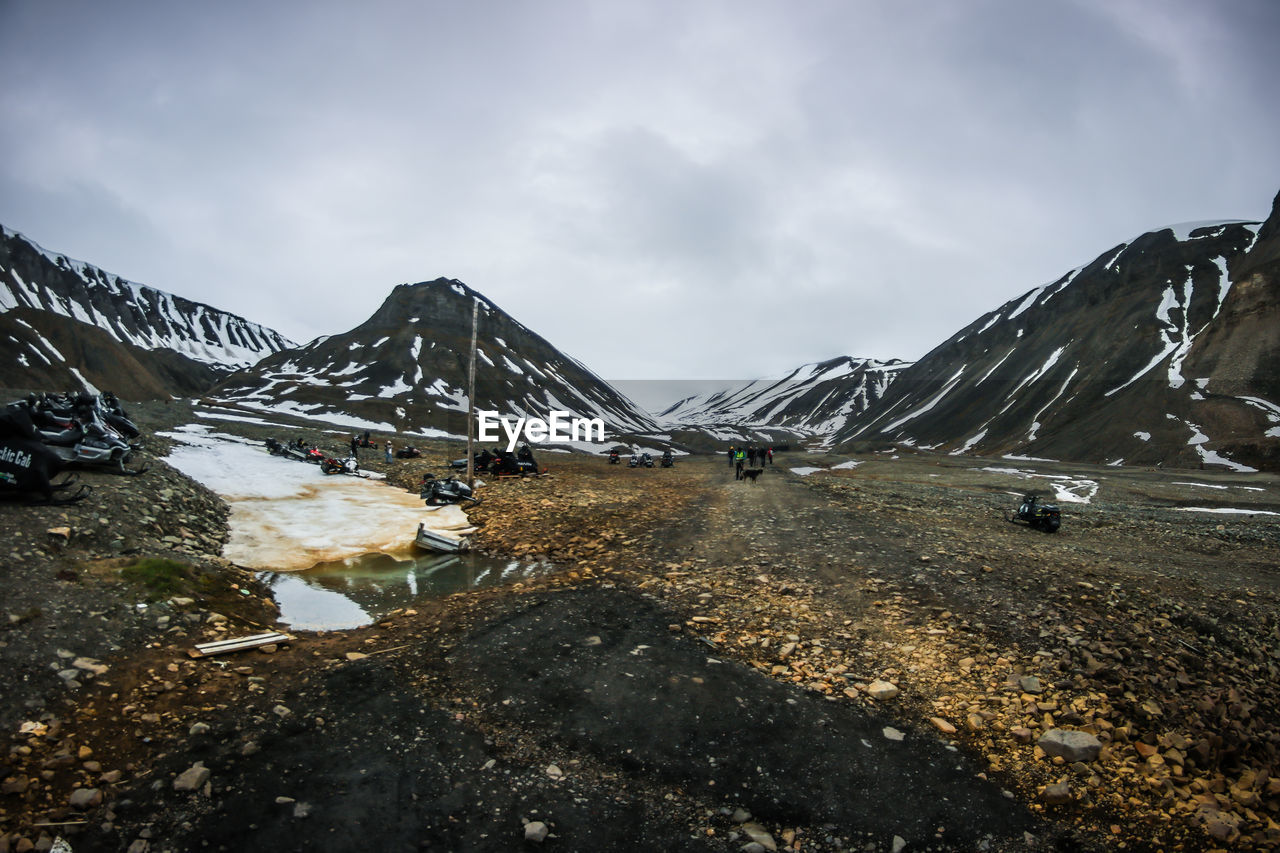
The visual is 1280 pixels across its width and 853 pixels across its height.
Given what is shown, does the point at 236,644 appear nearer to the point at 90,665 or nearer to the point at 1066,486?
the point at 90,665

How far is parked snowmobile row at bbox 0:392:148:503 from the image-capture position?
31.3 ft

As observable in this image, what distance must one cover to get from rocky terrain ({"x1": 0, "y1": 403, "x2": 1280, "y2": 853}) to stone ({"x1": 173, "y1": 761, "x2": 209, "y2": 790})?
0.03 m

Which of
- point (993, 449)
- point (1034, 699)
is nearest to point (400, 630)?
point (1034, 699)

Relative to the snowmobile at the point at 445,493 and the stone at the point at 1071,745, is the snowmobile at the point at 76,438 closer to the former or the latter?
the snowmobile at the point at 445,493

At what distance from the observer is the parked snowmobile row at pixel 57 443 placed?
376 inches

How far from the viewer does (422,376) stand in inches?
4466

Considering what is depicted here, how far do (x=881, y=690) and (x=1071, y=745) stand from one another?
180cm

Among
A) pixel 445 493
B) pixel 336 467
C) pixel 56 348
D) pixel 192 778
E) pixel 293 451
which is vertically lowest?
pixel 192 778

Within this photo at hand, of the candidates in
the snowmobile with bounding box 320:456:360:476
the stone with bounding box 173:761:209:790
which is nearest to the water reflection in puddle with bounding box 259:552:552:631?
the stone with bounding box 173:761:209:790

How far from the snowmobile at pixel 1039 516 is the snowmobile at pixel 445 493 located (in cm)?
1924

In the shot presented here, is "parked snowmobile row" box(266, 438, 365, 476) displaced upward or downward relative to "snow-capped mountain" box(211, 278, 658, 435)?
downward

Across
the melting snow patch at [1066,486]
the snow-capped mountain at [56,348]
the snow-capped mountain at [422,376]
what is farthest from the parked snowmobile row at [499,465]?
the snow-capped mountain at [56,348]

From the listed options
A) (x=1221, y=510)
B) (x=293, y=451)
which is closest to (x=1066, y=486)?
(x=1221, y=510)

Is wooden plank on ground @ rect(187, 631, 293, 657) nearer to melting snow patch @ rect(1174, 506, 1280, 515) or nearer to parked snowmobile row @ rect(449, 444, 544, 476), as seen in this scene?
parked snowmobile row @ rect(449, 444, 544, 476)
